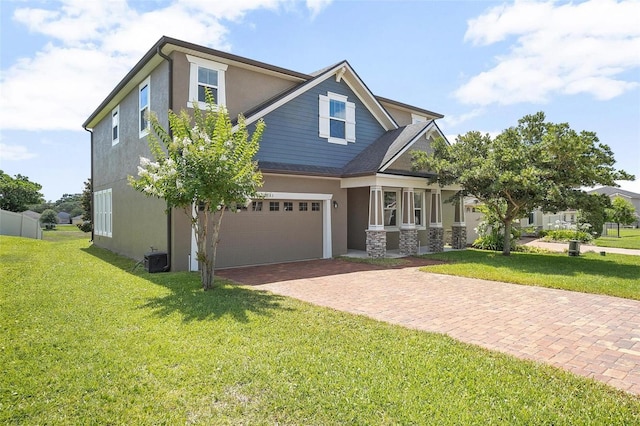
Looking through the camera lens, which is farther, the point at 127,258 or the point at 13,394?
the point at 127,258

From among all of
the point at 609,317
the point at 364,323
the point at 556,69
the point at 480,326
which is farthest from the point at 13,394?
the point at 556,69

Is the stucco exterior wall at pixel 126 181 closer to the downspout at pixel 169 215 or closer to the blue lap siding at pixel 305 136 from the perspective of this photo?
the downspout at pixel 169 215

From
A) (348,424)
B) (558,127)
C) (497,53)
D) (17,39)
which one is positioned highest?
(497,53)

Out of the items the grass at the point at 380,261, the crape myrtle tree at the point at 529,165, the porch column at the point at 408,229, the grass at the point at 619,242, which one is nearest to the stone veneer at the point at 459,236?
the crape myrtle tree at the point at 529,165

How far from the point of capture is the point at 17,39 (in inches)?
424

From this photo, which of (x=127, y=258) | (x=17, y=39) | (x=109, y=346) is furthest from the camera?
(x=127, y=258)

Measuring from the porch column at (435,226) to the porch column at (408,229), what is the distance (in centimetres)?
162

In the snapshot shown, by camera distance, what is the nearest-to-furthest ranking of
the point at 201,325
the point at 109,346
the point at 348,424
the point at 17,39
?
the point at 348,424 < the point at 109,346 < the point at 201,325 < the point at 17,39

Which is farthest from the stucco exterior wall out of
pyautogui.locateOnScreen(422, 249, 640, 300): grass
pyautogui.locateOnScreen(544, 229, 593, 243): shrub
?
pyautogui.locateOnScreen(544, 229, 593, 243): shrub

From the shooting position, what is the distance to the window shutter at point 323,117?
1505 centimetres

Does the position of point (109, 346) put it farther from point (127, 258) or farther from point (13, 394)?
point (127, 258)

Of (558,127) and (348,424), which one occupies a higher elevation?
(558,127)

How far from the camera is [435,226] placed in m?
17.0

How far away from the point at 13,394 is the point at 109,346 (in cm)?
129
